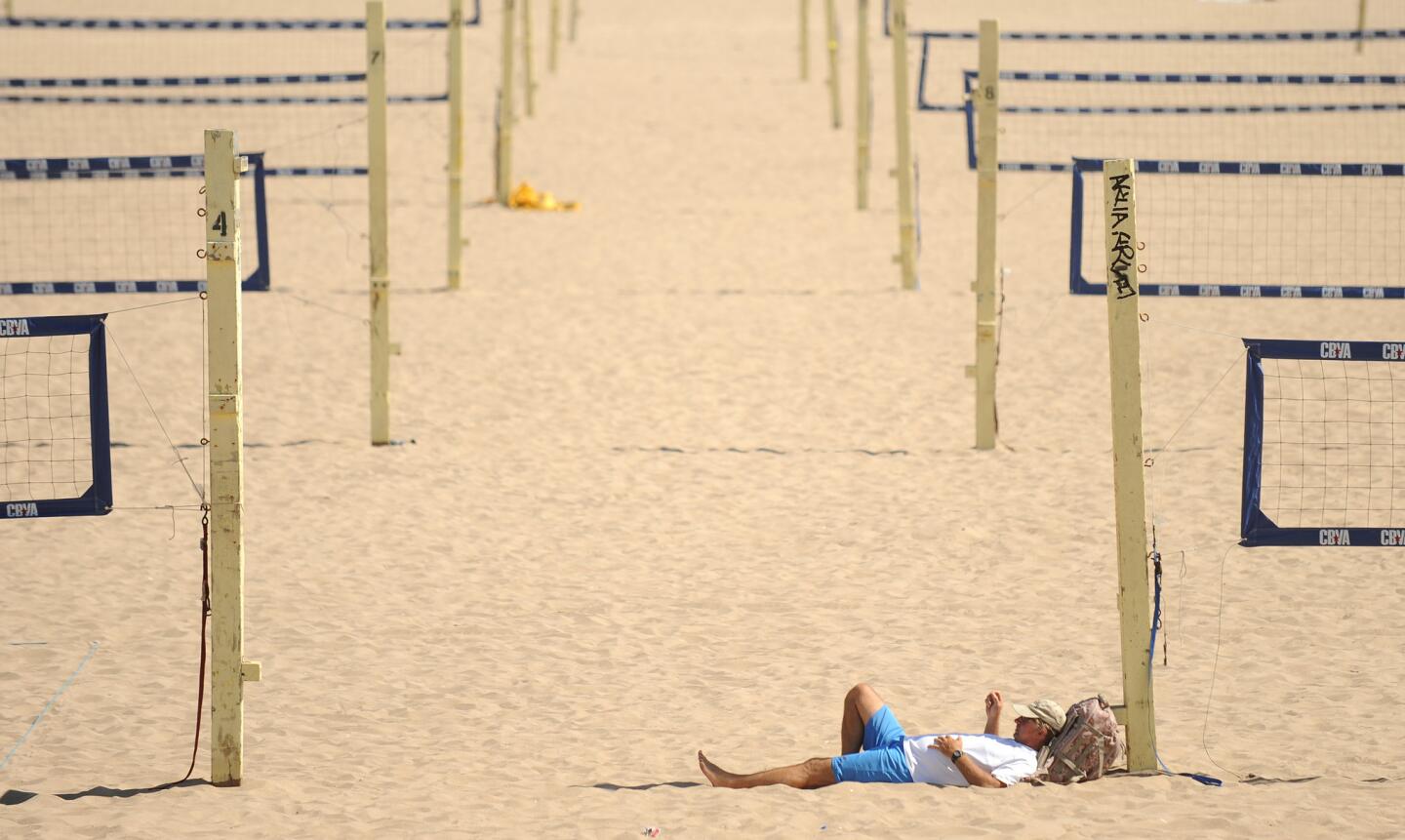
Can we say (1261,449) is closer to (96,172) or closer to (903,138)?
(96,172)

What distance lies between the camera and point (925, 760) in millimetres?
5762

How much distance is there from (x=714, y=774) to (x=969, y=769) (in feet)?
2.85

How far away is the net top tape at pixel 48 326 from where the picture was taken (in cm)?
616

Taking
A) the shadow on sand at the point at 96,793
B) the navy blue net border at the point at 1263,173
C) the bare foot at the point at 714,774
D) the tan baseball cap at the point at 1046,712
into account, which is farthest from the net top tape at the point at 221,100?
the tan baseball cap at the point at 1046,712

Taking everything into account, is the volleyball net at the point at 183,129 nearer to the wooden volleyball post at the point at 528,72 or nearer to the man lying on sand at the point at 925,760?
the wooden volleyball post at the point at 528,72

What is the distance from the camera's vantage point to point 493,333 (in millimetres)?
13430

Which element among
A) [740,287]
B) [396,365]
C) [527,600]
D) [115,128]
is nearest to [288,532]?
[527,600]

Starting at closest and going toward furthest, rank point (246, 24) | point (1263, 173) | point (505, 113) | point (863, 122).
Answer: point (1263, 173) < point (246, 24) < point (505, 113) < point (863, 122)

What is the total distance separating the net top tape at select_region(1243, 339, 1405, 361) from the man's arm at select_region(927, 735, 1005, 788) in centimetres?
183

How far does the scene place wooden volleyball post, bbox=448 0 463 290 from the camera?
13.0 metres

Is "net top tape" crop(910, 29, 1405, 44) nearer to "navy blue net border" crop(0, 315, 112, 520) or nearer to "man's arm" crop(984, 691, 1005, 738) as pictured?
"man's arm" crop(984, 691, 1005, 738)

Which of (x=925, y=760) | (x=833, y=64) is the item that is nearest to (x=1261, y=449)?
(x=925, y=760)

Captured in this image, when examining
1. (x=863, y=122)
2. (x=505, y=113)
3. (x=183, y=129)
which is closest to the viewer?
(x=505, y=113)

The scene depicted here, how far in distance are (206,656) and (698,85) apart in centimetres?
2077
